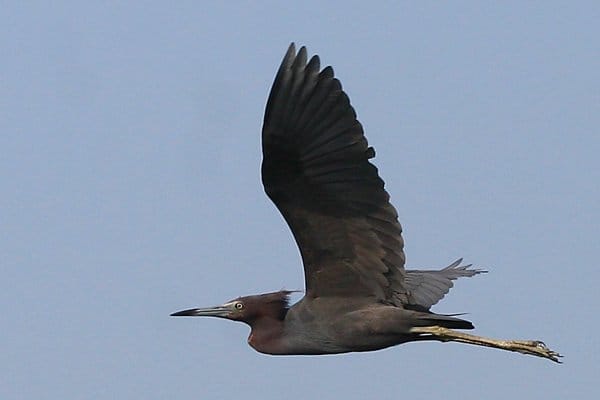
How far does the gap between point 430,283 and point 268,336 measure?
7.97 feet

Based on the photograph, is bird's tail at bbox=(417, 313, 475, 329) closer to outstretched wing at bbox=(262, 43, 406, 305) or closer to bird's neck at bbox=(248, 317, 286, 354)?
outstretched wing at bbox=(262, 43, 406, 305)

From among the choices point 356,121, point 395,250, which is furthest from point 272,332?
point 356,121

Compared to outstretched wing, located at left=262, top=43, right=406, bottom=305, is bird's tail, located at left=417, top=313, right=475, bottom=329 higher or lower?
lower

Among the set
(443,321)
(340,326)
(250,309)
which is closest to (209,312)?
(250,309)

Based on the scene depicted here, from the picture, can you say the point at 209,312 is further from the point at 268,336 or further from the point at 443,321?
the point at 443,321

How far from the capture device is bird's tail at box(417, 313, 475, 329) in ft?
37.1

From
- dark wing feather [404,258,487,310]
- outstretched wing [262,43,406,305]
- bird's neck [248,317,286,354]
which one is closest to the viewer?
outstretched wing [262,43,406,305]

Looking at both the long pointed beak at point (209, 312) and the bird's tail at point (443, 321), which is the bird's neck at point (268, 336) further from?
the bird's tail at point (443, 321)

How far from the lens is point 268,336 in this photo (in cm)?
1220

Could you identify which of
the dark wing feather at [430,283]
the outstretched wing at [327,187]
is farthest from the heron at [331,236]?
the dark wing feather at [430,283]

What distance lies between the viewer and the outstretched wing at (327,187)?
10.8 meters

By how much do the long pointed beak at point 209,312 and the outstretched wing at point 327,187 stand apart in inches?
48.0

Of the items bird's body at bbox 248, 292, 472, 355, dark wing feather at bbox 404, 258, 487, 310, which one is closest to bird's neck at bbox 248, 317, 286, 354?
bird's body at bbox 248, 292, 472, 355

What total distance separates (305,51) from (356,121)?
0.75 m
